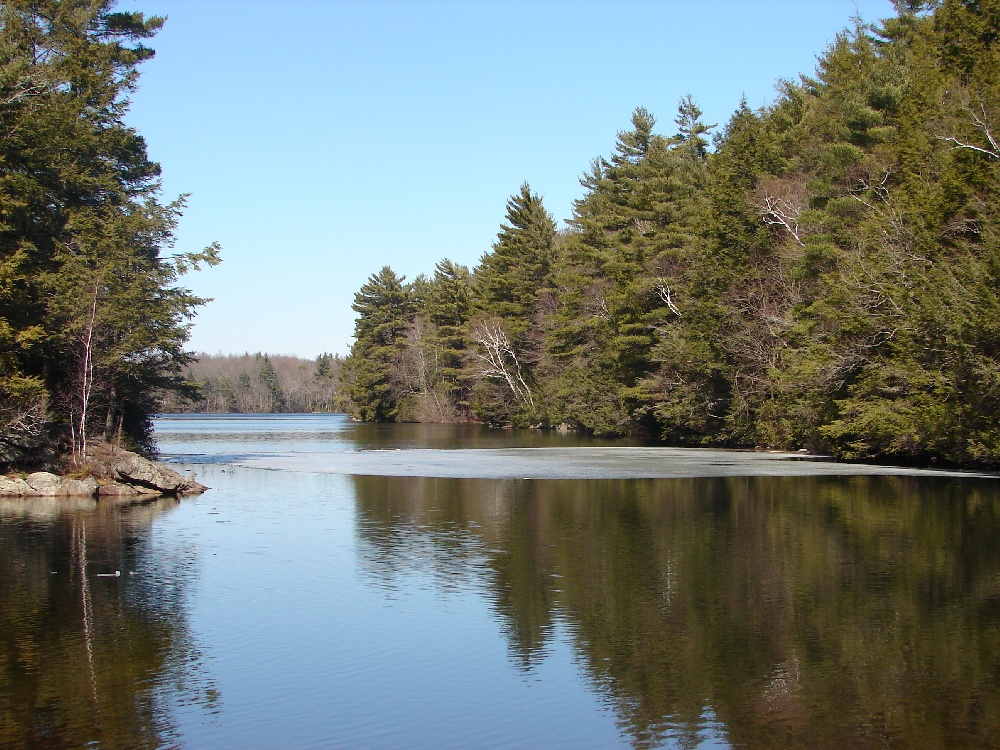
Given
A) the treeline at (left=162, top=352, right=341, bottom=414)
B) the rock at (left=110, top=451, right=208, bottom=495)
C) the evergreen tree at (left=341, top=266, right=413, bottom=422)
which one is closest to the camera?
the rock at (left=110, top=451, right=208, bottom=495)

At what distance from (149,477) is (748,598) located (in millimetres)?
→ 19291

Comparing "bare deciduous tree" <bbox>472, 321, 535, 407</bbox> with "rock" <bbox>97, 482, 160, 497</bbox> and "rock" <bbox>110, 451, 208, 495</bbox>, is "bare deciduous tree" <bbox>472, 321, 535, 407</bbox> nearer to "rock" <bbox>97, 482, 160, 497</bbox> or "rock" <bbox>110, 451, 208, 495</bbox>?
"rock" <bbox>110, 451, 208, 495</bbox>

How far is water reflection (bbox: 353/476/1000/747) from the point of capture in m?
8.84

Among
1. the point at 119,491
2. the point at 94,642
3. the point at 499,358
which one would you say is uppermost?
the point at 499,358

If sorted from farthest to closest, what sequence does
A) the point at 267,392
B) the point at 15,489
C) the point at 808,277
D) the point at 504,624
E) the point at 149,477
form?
the point at 267,392, the point at 808,277, the point at 149,477, the point at 15,489, the point at 504,624

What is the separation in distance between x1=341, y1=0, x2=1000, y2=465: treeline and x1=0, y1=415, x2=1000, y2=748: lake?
8.85 metres

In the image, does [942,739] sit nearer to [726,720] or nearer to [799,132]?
[726,720]

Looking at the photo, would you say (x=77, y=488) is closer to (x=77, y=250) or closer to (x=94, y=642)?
(x=77, y=250)

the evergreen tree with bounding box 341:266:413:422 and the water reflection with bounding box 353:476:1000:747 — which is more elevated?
the evergreen tree with bounding box 341:266:413:422

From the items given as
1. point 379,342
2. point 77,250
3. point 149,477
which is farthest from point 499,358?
point 149,477

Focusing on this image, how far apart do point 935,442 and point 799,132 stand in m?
22.0

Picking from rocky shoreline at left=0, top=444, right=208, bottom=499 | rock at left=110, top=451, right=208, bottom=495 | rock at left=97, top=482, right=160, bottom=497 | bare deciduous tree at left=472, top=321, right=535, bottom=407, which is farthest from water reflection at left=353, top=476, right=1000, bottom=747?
bare deciduous tree at left=472, top=321, right=535, bottom=407

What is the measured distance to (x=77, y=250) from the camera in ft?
110

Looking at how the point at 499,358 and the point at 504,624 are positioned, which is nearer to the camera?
the point at 504,624
